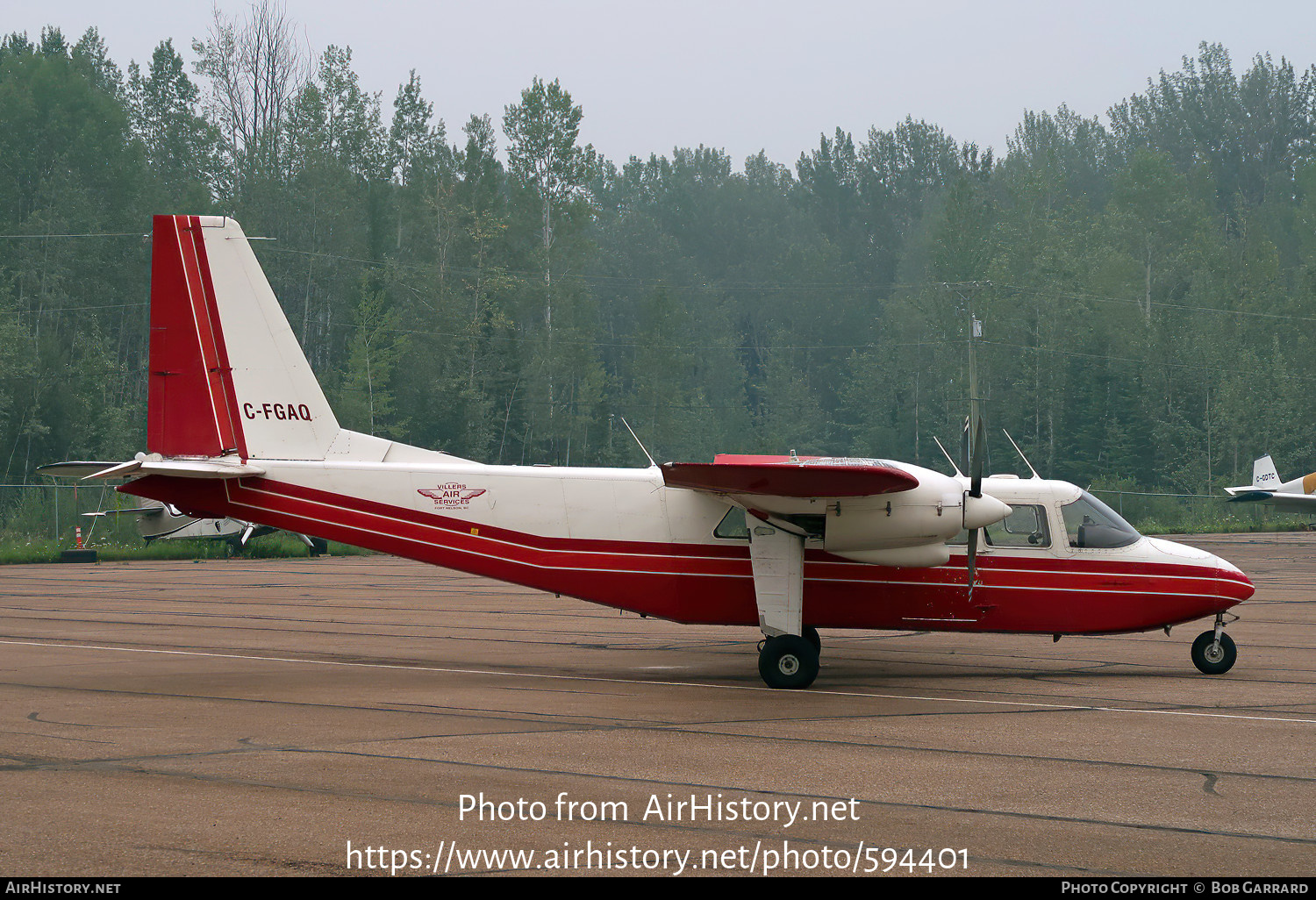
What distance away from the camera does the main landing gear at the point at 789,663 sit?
13.0 meters

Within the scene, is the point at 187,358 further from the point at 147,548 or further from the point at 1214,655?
the point at 147,548

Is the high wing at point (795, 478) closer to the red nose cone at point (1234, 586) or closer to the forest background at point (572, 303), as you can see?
the red nose cone at point (1234, 586)

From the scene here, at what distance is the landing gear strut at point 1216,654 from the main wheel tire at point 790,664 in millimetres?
5101

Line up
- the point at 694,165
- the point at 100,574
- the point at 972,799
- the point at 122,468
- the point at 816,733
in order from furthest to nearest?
1. the point at 694,165
2. the point at 100,574
3. the point at 122,468
4. the point at 816,733
5. the point at 972,799

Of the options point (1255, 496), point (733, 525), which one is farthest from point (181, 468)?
point (1255, 496)

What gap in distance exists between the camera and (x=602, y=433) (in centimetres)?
7144

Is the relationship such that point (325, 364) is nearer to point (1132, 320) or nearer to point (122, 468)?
point (1132, 320)

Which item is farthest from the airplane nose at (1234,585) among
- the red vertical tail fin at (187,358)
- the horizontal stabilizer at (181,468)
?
the red vertical tail fin at (187,358)

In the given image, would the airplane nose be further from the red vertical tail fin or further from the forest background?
the forest background

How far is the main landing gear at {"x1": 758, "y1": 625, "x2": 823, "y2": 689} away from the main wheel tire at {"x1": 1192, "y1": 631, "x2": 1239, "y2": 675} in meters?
5.11

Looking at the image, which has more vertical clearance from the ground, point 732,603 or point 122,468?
point 122,468

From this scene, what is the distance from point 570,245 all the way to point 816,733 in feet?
212

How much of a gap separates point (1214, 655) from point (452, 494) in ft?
31.7

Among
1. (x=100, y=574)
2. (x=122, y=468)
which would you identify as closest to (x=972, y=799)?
(x=122, y=468)
